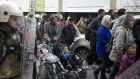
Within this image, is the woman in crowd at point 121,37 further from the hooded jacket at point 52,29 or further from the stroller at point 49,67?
the hooded jacket at point 52,29

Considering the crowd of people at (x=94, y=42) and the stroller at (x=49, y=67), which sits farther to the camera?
the stroller at (x=49, y=67)

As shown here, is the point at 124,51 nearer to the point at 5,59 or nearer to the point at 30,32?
the point at 30,32

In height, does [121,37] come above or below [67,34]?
above

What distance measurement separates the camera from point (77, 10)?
23.5m

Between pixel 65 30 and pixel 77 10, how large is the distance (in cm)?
1704

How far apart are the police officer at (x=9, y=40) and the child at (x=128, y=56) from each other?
6.53 feet

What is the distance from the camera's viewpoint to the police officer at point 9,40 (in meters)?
2.83

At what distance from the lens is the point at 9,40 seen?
287cm

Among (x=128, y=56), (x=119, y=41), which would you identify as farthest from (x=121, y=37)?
(x=128, y=56)

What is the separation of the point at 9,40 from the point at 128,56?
2250 mm

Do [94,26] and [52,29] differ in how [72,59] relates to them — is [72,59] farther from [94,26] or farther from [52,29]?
[52,29]

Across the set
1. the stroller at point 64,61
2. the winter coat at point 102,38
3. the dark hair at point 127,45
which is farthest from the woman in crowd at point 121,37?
the stroller at point 64,61

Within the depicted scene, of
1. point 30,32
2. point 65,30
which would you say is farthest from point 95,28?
point 30,32

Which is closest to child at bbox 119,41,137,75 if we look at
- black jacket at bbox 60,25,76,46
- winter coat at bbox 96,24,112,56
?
winter coat at bbox 96,24,112,56
